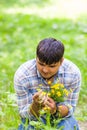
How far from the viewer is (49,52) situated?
4000mm

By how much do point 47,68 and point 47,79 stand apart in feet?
0.76

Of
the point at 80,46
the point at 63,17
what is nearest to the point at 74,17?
the point at 63,17

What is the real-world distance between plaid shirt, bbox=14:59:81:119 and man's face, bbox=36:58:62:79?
0.14 meters

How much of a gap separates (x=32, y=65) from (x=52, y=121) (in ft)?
1.70

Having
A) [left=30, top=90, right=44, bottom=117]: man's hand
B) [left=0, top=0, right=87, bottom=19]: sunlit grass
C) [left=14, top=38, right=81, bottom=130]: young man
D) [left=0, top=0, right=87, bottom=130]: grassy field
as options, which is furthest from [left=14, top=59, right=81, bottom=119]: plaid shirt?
[left=0, top=0, right=87, bottom=19]: sunlit grass

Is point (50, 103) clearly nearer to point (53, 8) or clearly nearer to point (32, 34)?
point (32, 34)

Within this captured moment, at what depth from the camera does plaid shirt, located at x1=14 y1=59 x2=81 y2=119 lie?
4.25 m

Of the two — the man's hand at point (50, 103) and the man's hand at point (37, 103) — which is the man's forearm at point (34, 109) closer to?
the man's hand at point (37, 103)

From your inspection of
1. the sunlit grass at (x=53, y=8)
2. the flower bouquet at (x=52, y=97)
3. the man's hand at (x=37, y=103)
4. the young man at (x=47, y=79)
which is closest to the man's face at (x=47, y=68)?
the young man at (x=47, y=79)

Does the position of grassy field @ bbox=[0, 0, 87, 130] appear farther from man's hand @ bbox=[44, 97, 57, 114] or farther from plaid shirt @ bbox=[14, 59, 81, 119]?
man's hand @ bbox=[44, 97, 57, 114]

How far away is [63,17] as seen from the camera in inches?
404

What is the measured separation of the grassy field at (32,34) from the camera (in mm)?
5266

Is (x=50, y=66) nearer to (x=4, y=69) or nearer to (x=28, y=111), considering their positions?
(x=28, y=111)

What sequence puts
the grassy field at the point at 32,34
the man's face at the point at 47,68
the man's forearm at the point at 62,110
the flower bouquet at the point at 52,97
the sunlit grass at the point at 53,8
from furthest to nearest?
the sunlit grass at the point at 53,8
the grassy field at the point at 32,34
the man's forearm at the point at 62,110
the man's face at the point at 47,68
the flower bouquet at the point at 52,97
